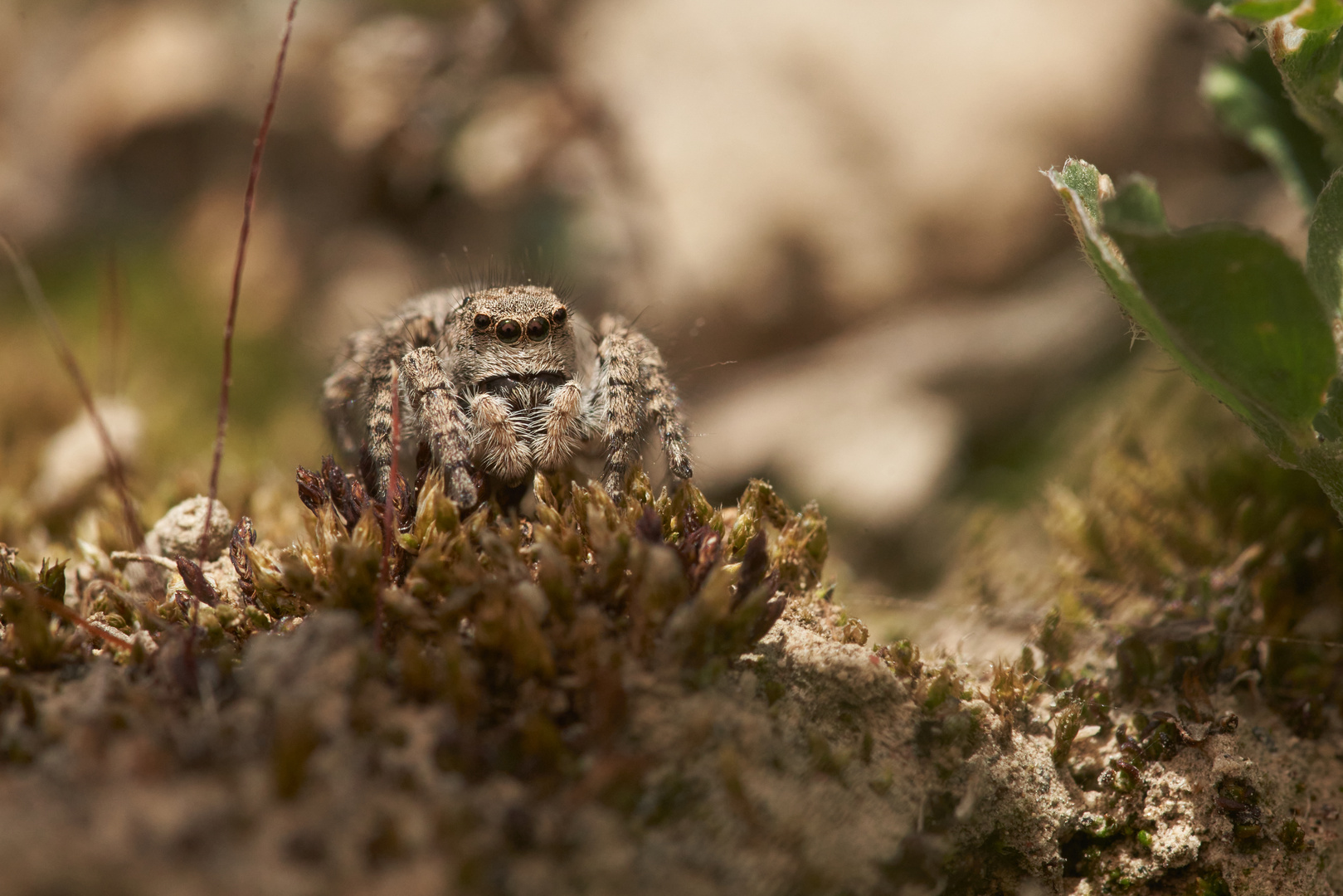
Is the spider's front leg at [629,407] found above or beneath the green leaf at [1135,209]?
beneath

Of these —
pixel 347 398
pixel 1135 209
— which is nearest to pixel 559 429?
pixel 347 398

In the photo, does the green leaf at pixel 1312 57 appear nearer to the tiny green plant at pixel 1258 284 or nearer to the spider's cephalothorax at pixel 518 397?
the tiny green plant at pixel 1258 284

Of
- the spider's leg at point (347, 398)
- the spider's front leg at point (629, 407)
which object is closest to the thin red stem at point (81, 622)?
the spider's leg at point (347, 398)

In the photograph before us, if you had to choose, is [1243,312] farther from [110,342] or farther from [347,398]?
[110,342]

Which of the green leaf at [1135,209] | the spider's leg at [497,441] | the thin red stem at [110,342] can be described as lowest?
the spider's leg at [497,441]

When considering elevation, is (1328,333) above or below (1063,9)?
below

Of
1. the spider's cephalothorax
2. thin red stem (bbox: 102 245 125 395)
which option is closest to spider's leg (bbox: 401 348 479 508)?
the spider's cephalothorax

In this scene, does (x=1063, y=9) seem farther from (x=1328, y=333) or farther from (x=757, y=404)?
(x=1328, y=333)

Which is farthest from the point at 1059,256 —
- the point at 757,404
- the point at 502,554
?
the point at 502,554

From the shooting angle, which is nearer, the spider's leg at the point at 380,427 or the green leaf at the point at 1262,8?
the green leaf at the point at 1262,8
